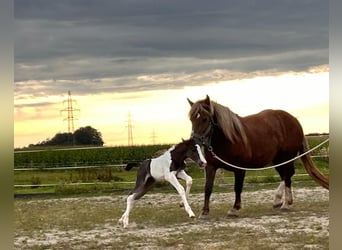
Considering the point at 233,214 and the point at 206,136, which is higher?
the point at 206,136

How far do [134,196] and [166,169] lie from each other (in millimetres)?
361

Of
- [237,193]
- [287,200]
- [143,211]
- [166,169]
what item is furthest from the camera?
[143,211]

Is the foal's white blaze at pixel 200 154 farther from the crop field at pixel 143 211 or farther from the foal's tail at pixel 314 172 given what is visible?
the foal's tail at pixel 314 172

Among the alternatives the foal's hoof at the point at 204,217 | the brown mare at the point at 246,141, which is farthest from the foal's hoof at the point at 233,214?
the foal's hoof at the point at 204,217

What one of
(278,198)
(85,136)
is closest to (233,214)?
(278,198)

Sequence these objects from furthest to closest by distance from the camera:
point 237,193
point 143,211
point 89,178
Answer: point 89,178 < point 143,211 < point 237,193

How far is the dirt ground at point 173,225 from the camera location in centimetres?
418

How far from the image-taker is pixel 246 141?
217 inches

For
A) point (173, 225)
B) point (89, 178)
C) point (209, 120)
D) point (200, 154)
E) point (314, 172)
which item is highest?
point (209, 120)

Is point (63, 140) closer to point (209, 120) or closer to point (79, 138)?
point (79, 138)

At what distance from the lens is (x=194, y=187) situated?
7.89m

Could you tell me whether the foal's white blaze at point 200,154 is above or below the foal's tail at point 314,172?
above

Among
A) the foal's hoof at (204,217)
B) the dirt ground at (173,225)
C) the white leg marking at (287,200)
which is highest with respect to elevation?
the white leg marking at (287,200)

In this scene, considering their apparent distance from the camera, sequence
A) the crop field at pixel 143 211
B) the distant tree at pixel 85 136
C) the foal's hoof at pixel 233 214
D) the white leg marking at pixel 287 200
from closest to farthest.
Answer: the crop field at pixel 143 211
the distant tree at pixel 85 136
the foal's hoof at pixel 233 214
the white leg marking at pixel 287 200
